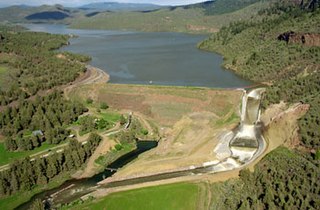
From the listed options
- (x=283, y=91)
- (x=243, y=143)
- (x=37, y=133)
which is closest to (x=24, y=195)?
(x=37, y=133)

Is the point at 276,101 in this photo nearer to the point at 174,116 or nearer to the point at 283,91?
the point at 283,91

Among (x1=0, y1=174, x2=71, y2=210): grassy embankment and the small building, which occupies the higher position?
the small building

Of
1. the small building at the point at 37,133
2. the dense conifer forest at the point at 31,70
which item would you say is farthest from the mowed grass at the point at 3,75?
the small building at the point at 37,133

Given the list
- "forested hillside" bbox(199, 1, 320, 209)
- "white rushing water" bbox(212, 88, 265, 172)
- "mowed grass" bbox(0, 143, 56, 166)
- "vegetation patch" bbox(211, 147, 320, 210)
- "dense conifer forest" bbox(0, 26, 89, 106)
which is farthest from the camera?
"dense conifer forest" bbox(0, 26, 89, 106)

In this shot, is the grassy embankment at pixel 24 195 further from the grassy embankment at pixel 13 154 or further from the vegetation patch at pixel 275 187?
the vegetation patch at pixel 275 187

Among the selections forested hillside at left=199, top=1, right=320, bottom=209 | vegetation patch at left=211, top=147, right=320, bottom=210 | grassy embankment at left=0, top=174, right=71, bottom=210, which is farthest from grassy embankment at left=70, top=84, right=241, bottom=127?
grassy embankment at left=0, top=174, right=71, bottom=210

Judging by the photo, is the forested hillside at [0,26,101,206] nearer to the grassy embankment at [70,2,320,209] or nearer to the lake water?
the grassy embankment at [70,2,320,209]
